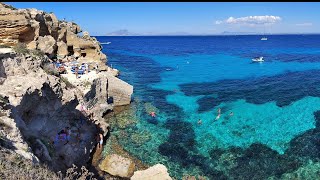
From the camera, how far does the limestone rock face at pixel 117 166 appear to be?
16422 millimetres

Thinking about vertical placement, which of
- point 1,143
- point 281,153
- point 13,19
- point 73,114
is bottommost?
point 281,153

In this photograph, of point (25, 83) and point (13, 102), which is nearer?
point (13, 102)

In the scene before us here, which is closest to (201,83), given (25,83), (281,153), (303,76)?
(303,76)

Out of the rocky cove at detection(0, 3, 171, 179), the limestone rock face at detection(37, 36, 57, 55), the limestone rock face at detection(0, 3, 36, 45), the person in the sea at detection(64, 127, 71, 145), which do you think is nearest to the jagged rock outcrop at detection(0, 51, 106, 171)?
the rocky cove at detection(0, 3, 171, 179)

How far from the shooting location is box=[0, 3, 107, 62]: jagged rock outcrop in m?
23.9

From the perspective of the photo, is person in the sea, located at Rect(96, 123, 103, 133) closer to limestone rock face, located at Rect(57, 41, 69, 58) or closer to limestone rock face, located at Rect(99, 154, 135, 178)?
limestone rock face, located at Rect(99, 154, 135, 178)

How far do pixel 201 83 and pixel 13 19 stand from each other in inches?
977

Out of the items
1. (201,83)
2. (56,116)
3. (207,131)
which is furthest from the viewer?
(201,83)

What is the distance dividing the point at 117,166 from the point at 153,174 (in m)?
2.40

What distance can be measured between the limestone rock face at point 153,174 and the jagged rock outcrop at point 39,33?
1575 cm

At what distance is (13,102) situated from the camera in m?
12.7

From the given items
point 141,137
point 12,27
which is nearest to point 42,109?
point 141,137

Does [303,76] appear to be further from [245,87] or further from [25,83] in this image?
[25,83]

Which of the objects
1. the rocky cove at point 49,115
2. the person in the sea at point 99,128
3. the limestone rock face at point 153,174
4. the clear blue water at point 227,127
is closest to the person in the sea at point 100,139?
the rocky cove at point 49,115
